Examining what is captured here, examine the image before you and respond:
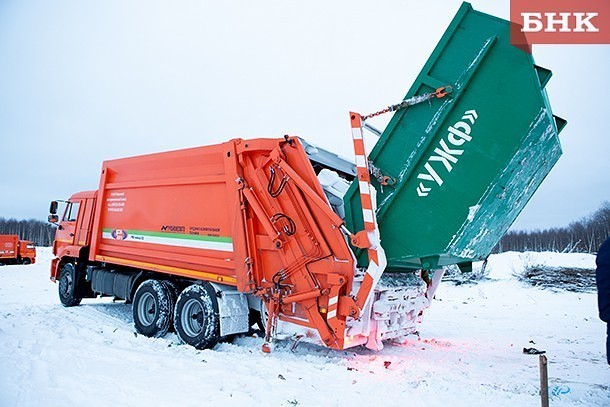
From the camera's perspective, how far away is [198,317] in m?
5.76

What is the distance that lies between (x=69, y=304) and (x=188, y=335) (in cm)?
499

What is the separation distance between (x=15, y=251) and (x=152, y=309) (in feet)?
76.2

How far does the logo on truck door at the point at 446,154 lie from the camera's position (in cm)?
400

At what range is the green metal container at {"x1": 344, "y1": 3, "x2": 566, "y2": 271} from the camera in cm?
378

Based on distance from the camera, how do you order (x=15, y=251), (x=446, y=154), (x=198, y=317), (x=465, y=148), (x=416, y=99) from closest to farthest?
(x=465, y=148) → (x=446, y=154) → (x=416, y=99) → (x=198, y=317) → (x=15, y=251)

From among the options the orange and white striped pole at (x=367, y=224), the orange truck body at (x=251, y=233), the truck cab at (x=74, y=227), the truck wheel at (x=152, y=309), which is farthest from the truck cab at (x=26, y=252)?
the orange and white striped pole at (x=367, y=224)

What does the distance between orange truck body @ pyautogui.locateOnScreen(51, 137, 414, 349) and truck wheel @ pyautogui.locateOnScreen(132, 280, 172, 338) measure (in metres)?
0.32

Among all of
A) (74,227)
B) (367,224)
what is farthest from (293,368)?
(74,227)

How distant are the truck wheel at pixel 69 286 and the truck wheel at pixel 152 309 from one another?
9.85 ft

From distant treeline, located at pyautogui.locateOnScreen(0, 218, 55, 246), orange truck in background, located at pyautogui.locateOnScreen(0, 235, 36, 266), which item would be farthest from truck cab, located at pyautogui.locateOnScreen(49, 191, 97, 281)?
distant treeline, located at pyautogui.locateOnScreen(0, 218, 55, 246)

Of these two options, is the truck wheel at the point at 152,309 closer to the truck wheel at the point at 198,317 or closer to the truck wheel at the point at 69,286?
the truck wheel at the point at 198,317

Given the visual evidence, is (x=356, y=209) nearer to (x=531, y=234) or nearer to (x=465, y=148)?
(x=465, y=148)

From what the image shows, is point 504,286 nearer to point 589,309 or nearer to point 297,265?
point 589,309

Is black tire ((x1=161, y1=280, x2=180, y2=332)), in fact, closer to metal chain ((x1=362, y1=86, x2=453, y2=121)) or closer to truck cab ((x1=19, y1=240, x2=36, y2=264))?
metal chain ((x1=362, y1=86, x2=453, y2=121))
